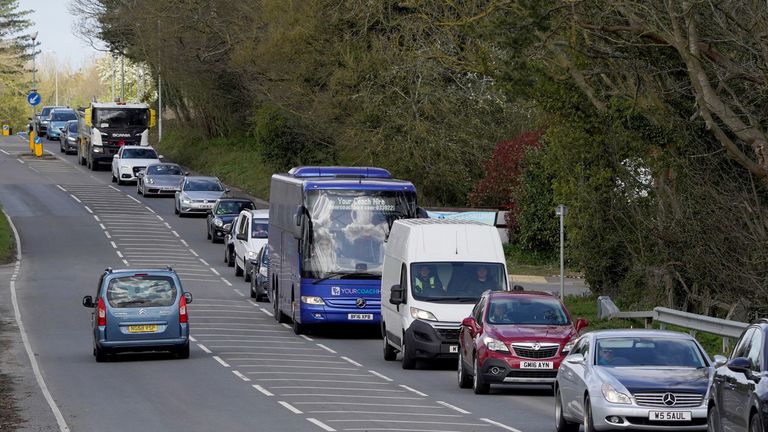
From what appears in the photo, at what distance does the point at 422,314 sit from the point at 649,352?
29.5ft

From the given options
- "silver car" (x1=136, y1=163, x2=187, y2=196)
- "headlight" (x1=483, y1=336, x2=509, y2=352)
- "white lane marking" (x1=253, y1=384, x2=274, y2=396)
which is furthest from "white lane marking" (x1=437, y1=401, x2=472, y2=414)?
"silver car" (x1=136, y1=163, x2=187, y2=196)

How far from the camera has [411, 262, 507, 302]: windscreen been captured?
27672 mm

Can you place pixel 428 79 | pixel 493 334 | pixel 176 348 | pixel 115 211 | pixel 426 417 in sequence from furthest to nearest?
pixel 115 211 → pixel 428 79 → pixel 176 348 → pixel 493 334 → pixel 426 417

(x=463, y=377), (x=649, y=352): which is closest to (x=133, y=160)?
(x=463, y=377)

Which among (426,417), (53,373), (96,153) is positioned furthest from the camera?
(96,153)

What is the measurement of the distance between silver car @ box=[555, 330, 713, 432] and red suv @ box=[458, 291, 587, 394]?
3.70 metres

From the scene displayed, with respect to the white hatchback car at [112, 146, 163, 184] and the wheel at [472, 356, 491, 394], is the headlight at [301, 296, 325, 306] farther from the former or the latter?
the white hatchback car at [112, 146, 163, 184]

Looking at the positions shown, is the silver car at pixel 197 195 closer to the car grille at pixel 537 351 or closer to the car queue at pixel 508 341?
the car queue at pixel 508 341

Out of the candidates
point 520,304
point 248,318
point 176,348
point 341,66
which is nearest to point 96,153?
point 341,66

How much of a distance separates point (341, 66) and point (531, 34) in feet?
102

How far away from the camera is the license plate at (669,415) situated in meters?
17.2

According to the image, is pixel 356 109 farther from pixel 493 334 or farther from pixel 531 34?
pixel 493 334

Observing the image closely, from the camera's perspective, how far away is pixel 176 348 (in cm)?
2897

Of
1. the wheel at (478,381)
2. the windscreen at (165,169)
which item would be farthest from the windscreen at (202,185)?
the wheel at (478,381)
